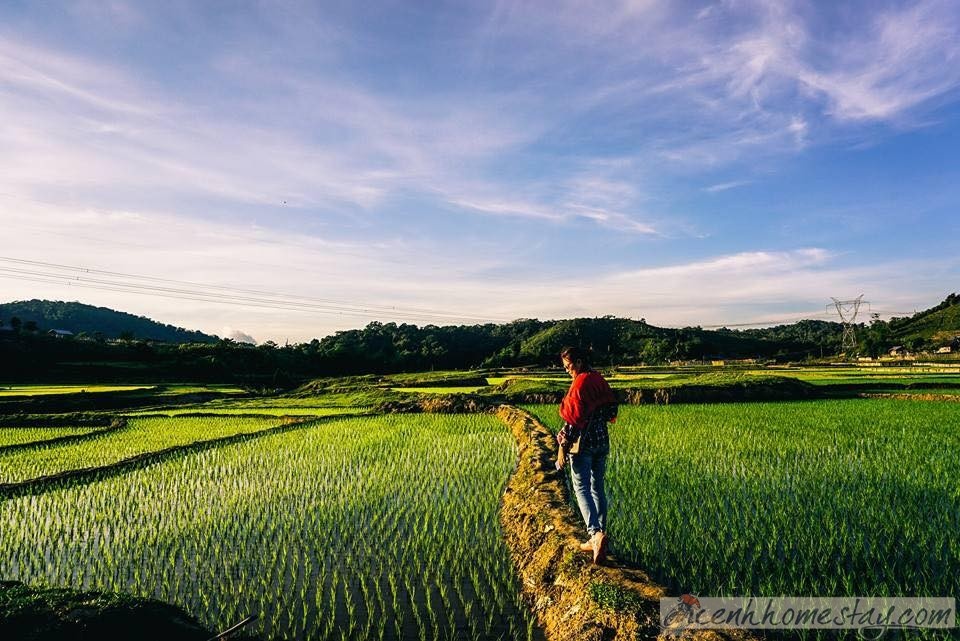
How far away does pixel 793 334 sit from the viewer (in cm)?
11650

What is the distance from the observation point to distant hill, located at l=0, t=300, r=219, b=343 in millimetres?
101250

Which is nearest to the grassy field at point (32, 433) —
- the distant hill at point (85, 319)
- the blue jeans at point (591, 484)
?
the blue jeans at point (591, 484)

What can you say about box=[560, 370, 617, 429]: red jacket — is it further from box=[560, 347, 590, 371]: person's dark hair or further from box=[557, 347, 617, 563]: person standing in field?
box=[560, 347, 590, 371]: person's dark hair

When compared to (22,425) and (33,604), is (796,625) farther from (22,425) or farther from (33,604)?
(22,425)

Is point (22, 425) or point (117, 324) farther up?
point (117, 324)

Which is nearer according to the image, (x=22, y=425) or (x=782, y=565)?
(x=782, y=565)

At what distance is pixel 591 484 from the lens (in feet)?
15.9

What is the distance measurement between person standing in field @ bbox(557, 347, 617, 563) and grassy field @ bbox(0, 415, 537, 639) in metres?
1.03

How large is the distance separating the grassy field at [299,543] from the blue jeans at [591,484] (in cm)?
97

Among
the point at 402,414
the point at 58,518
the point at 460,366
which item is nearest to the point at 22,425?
the point at 402,414

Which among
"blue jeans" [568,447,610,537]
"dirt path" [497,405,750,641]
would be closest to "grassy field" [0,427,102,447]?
"dirt path" [497,405,750,641]

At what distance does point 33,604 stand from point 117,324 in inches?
5158

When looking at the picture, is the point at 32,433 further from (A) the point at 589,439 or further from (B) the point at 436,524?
(A) the point at 589,439

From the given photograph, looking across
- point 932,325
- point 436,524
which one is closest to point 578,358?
point 436,524
